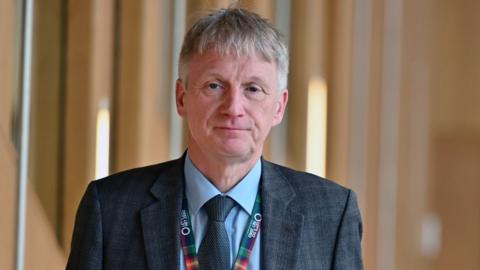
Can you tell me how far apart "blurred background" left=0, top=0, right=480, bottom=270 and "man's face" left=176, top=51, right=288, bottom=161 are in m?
1.82

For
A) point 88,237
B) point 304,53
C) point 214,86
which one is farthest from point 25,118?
point 214,86

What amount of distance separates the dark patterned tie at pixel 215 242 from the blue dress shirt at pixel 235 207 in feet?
0.05

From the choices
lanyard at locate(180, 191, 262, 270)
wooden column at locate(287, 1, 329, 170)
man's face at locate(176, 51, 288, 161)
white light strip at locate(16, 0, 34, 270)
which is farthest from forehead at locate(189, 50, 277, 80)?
white light strip at locate(16, 0, 34, 270)

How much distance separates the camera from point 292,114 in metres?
3.45

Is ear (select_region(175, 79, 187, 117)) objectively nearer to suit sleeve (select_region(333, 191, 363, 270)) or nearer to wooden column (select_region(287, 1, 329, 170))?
suit sleeve (select_region(333, 191, 363, 270))

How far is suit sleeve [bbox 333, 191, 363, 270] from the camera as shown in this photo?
1.70m

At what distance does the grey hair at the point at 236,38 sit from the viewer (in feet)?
5.32

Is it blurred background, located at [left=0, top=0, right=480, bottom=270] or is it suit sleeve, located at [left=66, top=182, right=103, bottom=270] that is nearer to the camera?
suit sleeve, located at [left=66, top=182, right=103, bottom=270]

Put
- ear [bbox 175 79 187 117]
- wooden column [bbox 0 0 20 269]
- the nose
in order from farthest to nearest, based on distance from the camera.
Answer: wooden column [bbox 0 0 20 269] < ear [bbox 175 79 187 117] < the nose

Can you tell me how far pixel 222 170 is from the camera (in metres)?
1.68

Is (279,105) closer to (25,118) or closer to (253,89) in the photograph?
(253,89)

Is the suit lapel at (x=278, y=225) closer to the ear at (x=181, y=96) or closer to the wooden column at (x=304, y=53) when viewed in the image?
the ear at (x=181, y=96)

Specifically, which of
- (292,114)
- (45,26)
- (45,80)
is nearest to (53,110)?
(45,80)

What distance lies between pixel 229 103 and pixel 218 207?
0.73 ft
